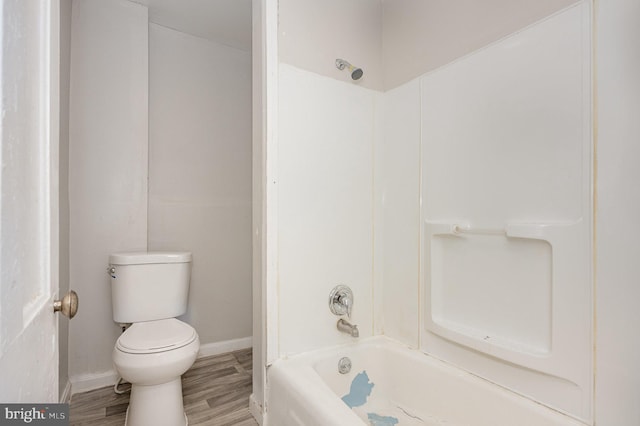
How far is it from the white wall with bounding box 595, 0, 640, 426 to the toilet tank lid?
Answer: 198 centimetres

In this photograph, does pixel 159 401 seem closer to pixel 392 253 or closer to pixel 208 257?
pixel 208 257

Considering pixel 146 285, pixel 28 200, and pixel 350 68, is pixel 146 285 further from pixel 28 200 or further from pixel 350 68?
pixel 350 68

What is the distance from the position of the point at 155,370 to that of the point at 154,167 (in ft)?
4.47

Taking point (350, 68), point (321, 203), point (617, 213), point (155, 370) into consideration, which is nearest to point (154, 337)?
point (155, 370)

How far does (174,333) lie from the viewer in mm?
1643

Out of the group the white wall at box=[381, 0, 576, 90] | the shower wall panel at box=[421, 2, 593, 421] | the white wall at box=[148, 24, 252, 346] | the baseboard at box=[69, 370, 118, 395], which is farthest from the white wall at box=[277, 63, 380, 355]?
the baseboard at box=[69, 370, 118, 395]

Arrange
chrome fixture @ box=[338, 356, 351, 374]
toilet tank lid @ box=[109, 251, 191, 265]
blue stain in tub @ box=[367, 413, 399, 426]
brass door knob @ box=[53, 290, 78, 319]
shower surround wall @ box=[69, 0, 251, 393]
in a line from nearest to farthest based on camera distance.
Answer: brass door knob @ box=[53, 290, 78, 319]
blue stain in tub @ box=[367, 413, 399, 426]
chrome fixture @ box=[338, 356, 351, 374]
toilet tank lid @ box=[109, 251, 191, 265]
shower surround wall @ box=[69, 0, 251, 393]

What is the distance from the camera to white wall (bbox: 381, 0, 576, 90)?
1163mm

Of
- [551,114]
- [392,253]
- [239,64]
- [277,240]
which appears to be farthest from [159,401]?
[239,64]

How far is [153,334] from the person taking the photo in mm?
1631

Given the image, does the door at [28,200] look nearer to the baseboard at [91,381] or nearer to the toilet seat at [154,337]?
the toilet seat at [154,337]

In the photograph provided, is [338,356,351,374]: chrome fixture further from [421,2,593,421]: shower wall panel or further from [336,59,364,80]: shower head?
[336,59,364,80]: shower head

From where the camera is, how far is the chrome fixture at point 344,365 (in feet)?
5.02

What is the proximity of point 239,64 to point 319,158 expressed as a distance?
151cm
